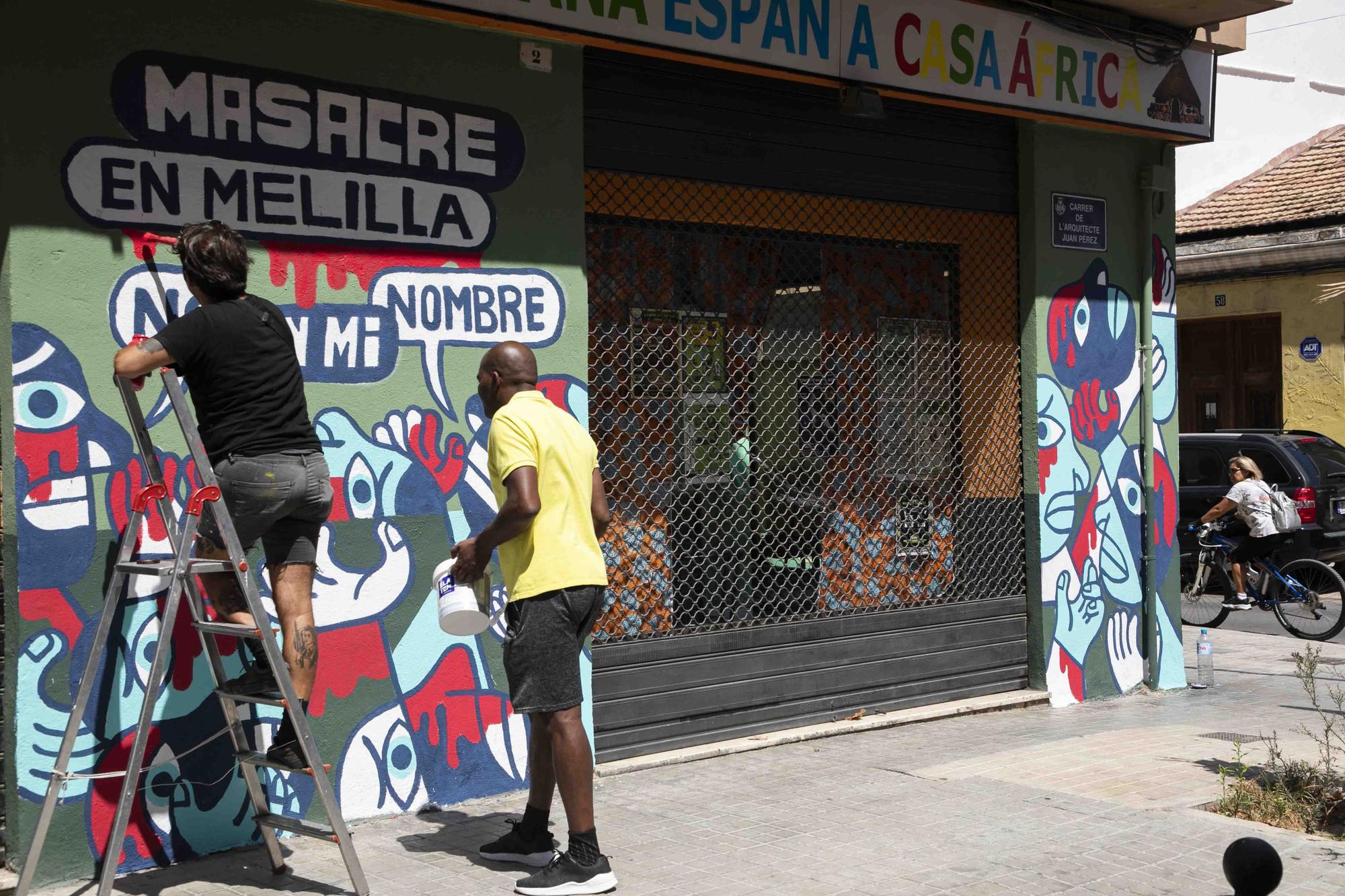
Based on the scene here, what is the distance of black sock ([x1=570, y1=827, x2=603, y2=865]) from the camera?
4.81 meters

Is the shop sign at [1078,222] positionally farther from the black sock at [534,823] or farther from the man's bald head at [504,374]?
the black sock at [534,823]

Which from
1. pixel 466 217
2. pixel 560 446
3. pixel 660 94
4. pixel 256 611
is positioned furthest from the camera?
pixel 660 94

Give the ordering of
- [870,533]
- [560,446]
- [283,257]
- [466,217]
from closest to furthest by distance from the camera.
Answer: [560,446], [283,257], [466,217], [870,533]

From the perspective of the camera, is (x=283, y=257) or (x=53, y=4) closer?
(x=53, y=4)

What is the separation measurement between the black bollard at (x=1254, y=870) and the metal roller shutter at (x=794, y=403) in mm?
3149

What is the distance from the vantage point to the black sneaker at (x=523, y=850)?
518 cm

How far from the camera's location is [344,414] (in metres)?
5.75

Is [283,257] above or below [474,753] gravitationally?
above

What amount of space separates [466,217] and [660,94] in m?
1.34

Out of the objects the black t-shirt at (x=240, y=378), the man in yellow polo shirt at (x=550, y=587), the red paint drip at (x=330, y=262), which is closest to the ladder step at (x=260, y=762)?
the man in yellow polo shirt at (x=550, y=587)

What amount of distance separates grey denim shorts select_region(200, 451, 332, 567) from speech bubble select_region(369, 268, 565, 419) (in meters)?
1.20

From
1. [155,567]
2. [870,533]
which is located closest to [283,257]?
[155,567]

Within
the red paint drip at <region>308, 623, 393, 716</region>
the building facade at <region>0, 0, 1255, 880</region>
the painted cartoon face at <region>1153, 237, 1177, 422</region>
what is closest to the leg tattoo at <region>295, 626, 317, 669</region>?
the building facade at <region>0, 0, 1255, 880</region>

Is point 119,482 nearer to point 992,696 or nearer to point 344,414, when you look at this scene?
point 344,414
